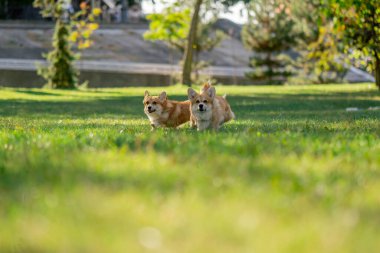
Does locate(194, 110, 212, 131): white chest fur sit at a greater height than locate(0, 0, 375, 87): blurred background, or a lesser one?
greater

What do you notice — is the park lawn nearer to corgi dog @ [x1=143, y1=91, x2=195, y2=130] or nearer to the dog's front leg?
the dog's front leg

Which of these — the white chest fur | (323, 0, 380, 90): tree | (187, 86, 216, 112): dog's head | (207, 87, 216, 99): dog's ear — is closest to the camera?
(187, 86, 216, 112): dog's head

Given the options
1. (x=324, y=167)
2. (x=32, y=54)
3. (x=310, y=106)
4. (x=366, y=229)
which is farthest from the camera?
(x=32, y=54)

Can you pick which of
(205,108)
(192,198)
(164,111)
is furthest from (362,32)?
(192,198)

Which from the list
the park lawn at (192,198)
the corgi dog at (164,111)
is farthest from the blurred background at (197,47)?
the park lawn at (192,198)

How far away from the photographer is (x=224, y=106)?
501 inches

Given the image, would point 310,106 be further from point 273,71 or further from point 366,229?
point 273,71

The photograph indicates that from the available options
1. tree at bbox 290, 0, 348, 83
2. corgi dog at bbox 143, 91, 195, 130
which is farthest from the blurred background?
corgi dog at bbox 143, 91, 195, 130

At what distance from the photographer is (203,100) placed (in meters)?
11.5

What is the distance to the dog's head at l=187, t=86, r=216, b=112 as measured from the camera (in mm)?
11383

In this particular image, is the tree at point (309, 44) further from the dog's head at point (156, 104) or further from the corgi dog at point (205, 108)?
the corgi dog at point (205, 108)

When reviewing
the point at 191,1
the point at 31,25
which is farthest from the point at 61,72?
the point at 31,25

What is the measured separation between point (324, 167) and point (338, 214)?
172 cm

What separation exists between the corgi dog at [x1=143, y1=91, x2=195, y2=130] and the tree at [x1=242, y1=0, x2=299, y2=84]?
49.7 meters
